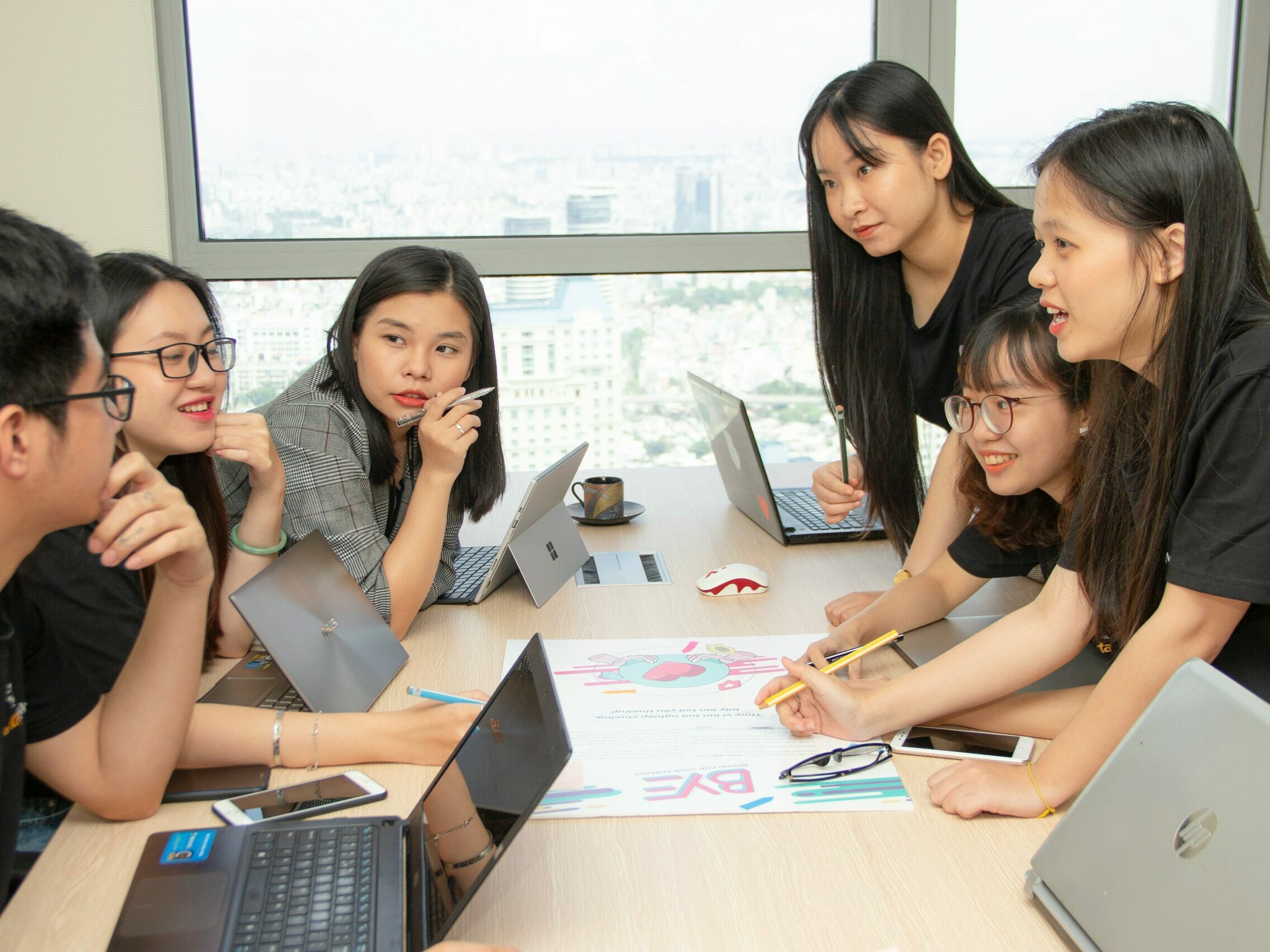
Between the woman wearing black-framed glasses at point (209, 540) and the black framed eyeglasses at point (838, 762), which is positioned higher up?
the woman wearing black-framed glasses at point (209, 540)

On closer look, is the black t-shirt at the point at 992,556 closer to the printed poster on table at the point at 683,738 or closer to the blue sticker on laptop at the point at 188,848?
the printed poster on table at the point at 683,738

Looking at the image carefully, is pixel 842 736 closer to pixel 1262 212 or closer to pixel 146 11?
pixel 146 11

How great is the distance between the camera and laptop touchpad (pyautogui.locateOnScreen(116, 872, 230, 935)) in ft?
2.60

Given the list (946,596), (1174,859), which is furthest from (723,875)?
(946,596)

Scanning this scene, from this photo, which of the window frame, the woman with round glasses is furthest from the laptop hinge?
the window frame

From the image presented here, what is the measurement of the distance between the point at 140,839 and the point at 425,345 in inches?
32.6

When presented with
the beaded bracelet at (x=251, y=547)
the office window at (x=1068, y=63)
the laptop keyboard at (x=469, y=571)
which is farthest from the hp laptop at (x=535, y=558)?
the office window at (x=1068, y=63)

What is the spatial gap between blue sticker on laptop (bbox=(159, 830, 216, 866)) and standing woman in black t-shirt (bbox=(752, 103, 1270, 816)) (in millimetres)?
578

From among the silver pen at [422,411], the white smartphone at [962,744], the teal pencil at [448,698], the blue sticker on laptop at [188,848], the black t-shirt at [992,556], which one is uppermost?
the silver pen at [422,411]

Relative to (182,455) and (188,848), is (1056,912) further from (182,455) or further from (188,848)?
(182,455)

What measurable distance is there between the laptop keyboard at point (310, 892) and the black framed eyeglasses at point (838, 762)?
411 mm

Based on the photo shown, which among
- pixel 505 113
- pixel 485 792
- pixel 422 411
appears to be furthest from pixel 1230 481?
pixel 505 113

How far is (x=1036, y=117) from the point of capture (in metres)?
2.97

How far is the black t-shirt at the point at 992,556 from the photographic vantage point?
4.75 ft
